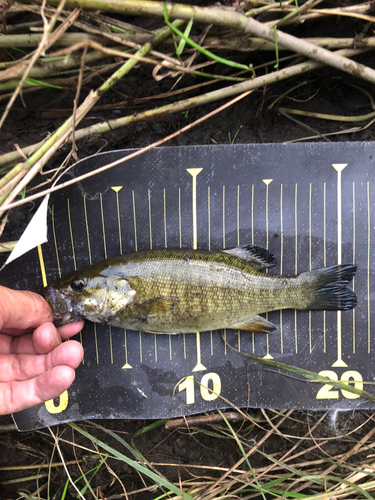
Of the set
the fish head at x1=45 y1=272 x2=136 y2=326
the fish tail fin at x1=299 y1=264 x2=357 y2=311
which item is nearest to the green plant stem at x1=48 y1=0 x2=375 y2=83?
the fish tail fin at x1=299 y1=264 x2=357 y2=311

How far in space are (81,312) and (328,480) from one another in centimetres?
238

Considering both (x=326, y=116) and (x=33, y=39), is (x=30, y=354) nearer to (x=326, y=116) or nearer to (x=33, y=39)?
(x=33, y=39)

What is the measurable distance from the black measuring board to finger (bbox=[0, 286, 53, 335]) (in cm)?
41

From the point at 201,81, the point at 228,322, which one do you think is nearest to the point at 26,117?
the point at 201,81

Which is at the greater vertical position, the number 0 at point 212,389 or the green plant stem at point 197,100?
the green plant stem at point 197,100

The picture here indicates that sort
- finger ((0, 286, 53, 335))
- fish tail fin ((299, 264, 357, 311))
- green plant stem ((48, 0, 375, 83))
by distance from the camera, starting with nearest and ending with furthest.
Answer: green plant stem ((48, 0, 375, 83))
finger ((0, 286, 53, 335))
fish tail fin ((299, 264, 357, 311))

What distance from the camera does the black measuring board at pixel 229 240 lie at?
2607 millimetres

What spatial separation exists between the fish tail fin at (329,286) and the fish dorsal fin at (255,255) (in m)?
0.27

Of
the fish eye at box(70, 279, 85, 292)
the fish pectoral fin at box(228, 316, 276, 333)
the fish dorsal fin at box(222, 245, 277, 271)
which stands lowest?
the fish pectoral fin at box(228, 316, 276, 333)

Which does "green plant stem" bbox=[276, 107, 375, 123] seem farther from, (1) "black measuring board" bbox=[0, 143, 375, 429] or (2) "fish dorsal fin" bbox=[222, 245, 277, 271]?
(2) "fish dorsal fin" bbox=[222, 245, 277, 271]

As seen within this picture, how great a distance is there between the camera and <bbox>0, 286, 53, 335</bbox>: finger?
2.13 m

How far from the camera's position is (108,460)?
9.39ft

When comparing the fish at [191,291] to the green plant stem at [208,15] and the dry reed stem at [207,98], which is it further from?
the green plant stem at [208,15]

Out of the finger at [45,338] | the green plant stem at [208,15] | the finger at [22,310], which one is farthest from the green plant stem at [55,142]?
the finger at [45,338]
